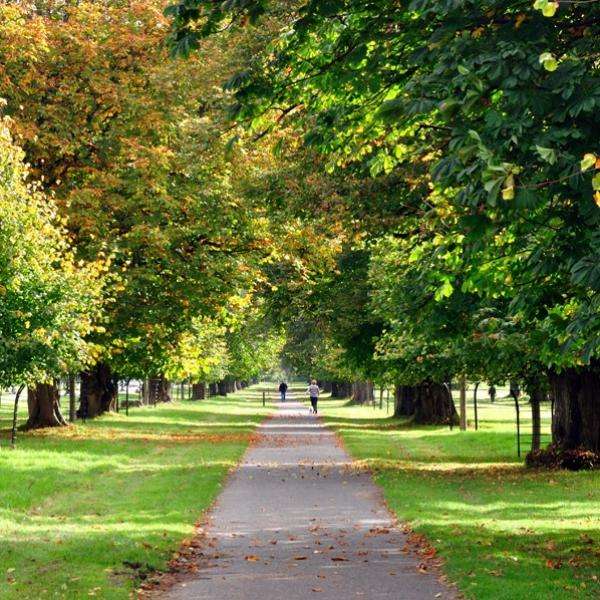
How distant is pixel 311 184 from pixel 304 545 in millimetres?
8586

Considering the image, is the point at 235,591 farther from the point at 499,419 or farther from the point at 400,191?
the point at 499,419

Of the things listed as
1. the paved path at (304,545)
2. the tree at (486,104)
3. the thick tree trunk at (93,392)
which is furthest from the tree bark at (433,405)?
the tree at (486,104)

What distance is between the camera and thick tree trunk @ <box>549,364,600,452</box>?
2232cm

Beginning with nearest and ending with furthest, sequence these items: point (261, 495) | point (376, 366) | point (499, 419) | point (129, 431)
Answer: point (261, 495)
point (376, 366)
point (129, 431)
point (499, 419)

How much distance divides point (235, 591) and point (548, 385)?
16.2 meters

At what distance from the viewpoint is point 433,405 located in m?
44.8

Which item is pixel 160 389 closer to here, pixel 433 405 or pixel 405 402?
pixel 405 402

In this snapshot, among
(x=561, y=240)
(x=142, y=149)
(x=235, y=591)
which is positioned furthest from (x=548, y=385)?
(x=561, y=240)

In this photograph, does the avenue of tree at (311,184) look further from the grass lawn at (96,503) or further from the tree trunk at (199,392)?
the tree trunk at (199,392)

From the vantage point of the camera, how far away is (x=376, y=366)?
3425 centimetres

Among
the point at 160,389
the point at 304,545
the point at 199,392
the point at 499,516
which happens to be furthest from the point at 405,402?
the point at 304,545

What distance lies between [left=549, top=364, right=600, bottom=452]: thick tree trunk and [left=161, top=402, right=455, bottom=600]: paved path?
169 inches

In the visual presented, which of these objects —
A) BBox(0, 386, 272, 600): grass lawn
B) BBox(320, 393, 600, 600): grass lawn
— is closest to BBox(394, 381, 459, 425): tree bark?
BBox(0, 386, 272, 600): grass lawn

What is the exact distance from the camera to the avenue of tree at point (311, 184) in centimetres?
677
